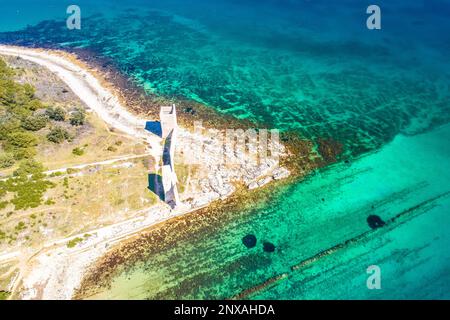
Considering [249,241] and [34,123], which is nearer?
[249,241]

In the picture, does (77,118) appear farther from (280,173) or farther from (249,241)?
(249,241)

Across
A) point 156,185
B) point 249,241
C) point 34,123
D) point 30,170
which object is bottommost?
point 249,241

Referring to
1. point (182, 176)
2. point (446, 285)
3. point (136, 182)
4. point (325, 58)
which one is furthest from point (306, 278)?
point (325, 58)

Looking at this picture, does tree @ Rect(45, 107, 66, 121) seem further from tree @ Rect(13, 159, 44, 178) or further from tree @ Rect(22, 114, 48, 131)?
tree @ Rect(13, 159, 44, 178)

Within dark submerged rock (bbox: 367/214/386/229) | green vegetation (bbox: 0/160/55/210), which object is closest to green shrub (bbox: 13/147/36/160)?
green vegetation (bbox: 0/160/55/210)

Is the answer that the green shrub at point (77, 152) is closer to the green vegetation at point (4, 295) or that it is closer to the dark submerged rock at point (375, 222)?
the green vegetation at point (4, 295)

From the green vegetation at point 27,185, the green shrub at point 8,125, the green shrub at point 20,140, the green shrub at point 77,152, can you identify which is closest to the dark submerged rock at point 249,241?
the green vegetation at point 27,185

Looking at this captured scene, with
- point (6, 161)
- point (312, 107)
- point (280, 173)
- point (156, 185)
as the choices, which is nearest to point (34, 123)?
point (6, 161)

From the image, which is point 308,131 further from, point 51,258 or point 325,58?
point 51,258
